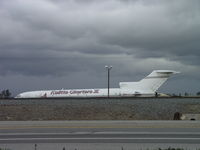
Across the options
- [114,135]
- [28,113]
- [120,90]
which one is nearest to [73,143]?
[114,135]

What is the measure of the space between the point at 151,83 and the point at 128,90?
5.10 m

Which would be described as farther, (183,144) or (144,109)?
(144,109)

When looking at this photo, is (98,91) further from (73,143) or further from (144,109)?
(73,143)

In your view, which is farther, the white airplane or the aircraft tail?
the white airplane

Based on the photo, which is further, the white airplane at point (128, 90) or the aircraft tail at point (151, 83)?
the white airplane at point (128, 90)

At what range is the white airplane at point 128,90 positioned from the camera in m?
68.1

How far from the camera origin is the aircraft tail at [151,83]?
67625mm

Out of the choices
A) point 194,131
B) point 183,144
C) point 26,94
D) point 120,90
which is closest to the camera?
point 183,144

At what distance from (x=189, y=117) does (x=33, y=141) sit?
1265cm

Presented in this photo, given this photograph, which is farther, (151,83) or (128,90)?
(128,90)

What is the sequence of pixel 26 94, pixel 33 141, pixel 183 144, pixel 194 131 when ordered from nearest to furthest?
pixel 183 144
pixel 33 141
pixel 194 131
pixel 26 94

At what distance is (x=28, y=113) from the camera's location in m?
27.7

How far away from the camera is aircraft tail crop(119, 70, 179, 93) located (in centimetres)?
6762

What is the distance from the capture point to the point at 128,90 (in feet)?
233
